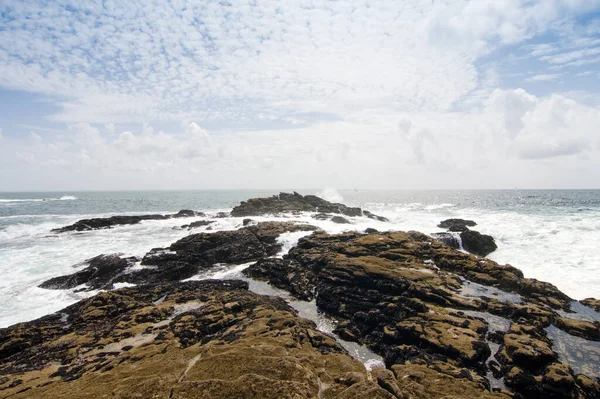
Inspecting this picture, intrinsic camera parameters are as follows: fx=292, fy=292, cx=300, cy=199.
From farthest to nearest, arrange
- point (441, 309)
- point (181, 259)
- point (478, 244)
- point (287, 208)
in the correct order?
1. point (287, 208)
2. point (478, 244)
3. point (181, 259)
4. point (441, 309)

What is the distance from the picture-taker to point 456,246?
1447 inches

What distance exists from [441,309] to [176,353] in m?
14.4

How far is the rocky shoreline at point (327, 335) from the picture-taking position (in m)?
10.4

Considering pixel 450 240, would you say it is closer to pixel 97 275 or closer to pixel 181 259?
pixel 181 259

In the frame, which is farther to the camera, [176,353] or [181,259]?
[181,259]

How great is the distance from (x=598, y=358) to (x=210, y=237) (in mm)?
34067

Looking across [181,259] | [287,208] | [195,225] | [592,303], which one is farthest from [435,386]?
[287,208]

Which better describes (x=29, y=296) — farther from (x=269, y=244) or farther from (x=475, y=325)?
(x=475, y=325)

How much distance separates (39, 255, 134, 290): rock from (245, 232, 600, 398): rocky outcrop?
1310cm

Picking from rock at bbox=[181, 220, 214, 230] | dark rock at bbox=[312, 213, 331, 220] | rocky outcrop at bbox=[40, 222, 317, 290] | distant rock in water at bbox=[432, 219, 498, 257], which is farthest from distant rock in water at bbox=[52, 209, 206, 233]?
distant rock in water at bbox=[432, 219, 498, 257]

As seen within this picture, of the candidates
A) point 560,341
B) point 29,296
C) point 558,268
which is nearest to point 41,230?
point 29,296

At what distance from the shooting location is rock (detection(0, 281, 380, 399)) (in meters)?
9.60

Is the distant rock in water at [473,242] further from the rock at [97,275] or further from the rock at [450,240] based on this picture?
the rock at [97,275]

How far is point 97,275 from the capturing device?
2831 cm
